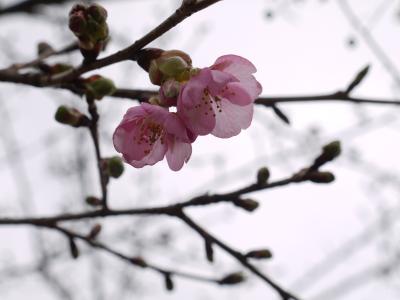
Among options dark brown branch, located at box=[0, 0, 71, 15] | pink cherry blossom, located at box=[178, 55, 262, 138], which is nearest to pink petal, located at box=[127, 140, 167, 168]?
pink cherry blossom, located at box=[178, 55, 262, 138]

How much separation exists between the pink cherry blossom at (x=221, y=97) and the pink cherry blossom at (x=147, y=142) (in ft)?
0.20

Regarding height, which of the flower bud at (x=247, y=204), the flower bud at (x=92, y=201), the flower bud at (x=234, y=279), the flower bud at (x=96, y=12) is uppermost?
the flower bud at (x=96, y=12)

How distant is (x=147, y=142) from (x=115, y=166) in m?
0.12

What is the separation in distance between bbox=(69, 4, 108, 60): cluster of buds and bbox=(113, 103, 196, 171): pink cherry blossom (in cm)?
17

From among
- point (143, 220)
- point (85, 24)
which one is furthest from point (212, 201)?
point (143, 220)

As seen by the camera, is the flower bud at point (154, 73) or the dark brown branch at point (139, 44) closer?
the dark brown branch at point (139, 44)

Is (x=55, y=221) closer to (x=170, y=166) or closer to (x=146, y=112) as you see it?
(x=170, y=166)

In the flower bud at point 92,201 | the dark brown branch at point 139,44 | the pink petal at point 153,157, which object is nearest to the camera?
the dark brown branch at point 139,44

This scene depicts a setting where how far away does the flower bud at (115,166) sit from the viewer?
1.31 meters

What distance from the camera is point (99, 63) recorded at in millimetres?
1027

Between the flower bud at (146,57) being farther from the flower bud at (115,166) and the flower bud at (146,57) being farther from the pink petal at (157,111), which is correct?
the flower bud at (115,166)

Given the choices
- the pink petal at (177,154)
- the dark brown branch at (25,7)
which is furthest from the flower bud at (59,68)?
the dark brown branch at (25,7)

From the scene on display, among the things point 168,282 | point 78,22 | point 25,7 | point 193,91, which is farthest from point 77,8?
point 25,7

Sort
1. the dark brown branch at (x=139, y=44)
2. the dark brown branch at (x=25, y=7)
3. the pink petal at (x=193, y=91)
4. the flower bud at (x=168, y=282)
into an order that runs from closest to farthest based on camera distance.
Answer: the dark brown branch at (x=139, y=44)
the pink petal at (x=193, y=91)
the flower bud at (x=168, y=282)
the dark brown branch at (x=25, y=7)
